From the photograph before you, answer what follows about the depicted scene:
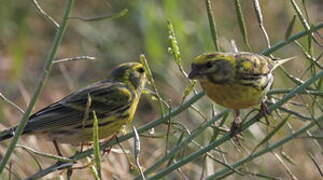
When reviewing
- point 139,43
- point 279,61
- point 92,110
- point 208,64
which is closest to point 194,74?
point 208,64

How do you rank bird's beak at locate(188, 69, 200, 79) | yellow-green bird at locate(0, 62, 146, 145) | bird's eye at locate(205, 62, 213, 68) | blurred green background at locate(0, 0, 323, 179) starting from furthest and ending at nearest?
blurred green background at locate(0, 0, 323, 179), yellow-green bird at locate(0, 62, 146, 145), bird's eye at locate(205, 62, 213, 68), bird's beak at locate(188, 69, 200, 79)

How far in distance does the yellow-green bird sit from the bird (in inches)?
21.5

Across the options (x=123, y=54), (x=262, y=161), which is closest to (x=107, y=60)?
(x=123, y=54)

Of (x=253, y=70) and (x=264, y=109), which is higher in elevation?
(x=253, y=70)

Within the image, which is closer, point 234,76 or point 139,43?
point 234,76

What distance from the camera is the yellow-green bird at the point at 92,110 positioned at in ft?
12.8

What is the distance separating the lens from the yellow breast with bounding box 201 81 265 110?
3430 mm

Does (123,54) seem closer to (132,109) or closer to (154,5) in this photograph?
(154,5)

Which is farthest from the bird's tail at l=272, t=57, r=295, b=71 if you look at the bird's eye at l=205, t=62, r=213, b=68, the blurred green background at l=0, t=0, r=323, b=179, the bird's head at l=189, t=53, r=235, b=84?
the blurred green background at l=0, t=0, r=323, b=179

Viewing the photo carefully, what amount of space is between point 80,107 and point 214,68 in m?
0.80

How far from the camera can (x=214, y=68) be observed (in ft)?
11.8

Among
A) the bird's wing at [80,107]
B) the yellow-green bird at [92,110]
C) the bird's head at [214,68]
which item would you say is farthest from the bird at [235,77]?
the bird's wing at [80,107]

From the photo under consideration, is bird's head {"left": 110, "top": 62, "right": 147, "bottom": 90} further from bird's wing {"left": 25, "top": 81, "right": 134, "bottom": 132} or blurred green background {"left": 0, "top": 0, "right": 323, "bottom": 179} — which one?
blurred green background {"left": 0, "top": 0, "right": 323, "bottom": 179}

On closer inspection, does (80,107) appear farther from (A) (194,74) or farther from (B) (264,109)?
(B) (264,109)
